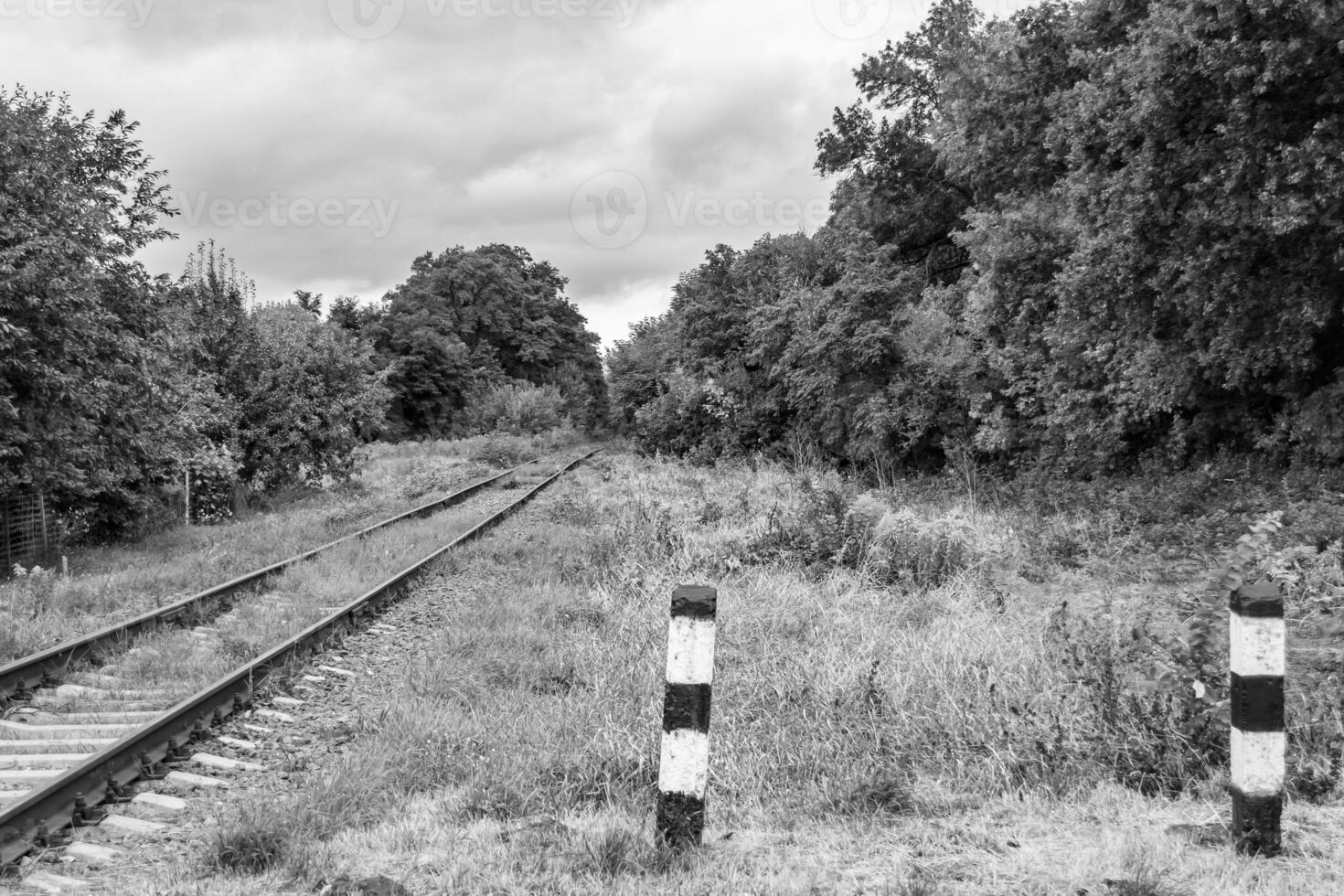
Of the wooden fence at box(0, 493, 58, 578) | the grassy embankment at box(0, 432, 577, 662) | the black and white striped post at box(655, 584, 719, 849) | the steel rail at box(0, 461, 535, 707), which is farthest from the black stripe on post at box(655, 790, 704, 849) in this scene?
the wooden fence at box(0, 493, 58, 578)

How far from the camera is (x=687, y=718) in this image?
129 inches

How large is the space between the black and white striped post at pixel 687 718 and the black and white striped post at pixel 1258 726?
75.0 inches

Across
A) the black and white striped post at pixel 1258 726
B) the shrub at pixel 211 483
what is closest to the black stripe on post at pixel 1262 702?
the black and white striped post at pixel 1258 726

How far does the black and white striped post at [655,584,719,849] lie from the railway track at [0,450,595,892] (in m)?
2.63

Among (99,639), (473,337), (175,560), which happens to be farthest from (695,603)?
(473,337)

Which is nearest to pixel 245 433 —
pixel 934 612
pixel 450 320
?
pixel 934 612

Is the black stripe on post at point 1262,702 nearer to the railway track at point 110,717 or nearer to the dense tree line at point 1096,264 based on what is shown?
the railway track at point 110,717

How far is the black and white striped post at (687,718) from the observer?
3.25m

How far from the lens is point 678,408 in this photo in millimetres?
33875

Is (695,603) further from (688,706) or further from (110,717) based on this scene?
(110,717)

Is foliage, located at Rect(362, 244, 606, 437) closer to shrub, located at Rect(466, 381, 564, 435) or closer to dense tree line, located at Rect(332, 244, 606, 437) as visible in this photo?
dense tree line, located at Rect(332, 244, 606, 437)

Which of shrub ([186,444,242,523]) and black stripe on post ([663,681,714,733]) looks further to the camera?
shrub ([186,444,242,523])

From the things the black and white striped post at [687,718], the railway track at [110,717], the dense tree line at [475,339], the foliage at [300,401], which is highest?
the dense tree line at [475,339]

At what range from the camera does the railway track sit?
4.15 metres
